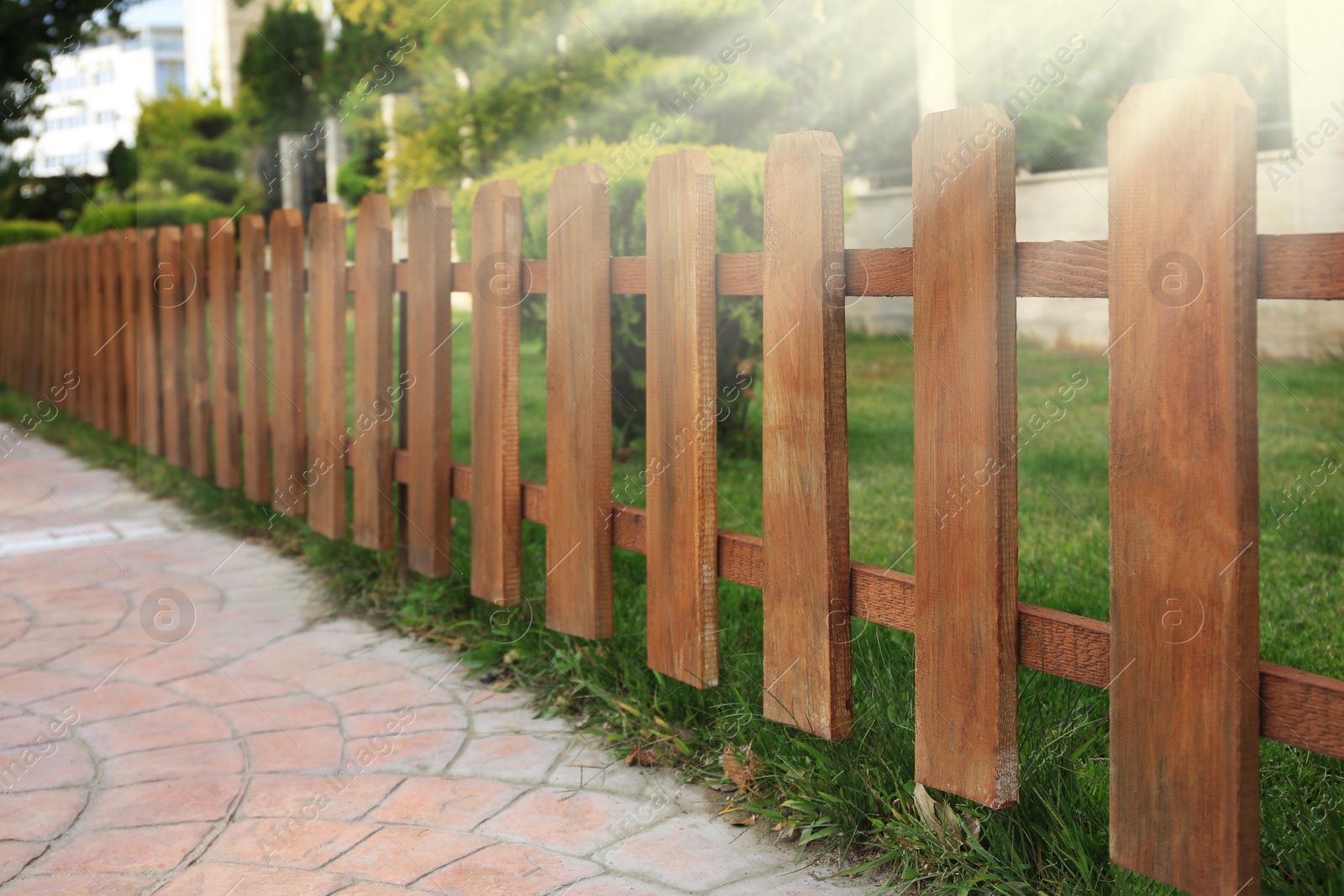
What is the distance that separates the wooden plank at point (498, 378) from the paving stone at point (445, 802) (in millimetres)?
841

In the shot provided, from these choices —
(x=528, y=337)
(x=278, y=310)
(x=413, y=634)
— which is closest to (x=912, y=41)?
(x=528, y=337)

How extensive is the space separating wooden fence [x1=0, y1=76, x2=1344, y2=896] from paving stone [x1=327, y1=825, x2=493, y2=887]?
0.69m

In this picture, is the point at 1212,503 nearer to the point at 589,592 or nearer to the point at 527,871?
the point at 527,871

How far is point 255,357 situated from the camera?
5266 mm

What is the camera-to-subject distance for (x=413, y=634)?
4027 millimetres

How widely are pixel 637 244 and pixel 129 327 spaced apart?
3423mm

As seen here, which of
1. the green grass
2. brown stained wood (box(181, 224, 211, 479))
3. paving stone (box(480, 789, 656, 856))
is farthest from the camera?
brown stained wood (box(181, 224, 211, 479))

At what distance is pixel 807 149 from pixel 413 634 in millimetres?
2281

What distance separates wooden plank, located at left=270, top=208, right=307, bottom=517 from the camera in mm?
4855

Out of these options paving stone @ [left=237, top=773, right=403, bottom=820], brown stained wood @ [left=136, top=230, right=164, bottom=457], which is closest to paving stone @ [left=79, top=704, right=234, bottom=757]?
paving stone @ [left=237, top=773, right=403, bottom=820]

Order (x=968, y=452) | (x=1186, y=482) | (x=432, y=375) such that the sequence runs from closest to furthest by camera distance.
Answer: (x=1186, y=482)
(x=968, y=452)
(x=432, y=375)

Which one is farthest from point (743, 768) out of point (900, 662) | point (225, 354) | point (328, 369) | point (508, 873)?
point (225, 354)

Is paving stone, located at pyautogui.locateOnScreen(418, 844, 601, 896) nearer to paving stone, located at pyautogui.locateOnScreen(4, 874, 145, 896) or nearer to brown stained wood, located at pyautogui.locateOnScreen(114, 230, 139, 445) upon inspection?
paving stone, located at pyautogui.locateOnScreen(4, 874, 145, 896)

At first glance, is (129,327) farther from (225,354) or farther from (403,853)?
(403,853)
